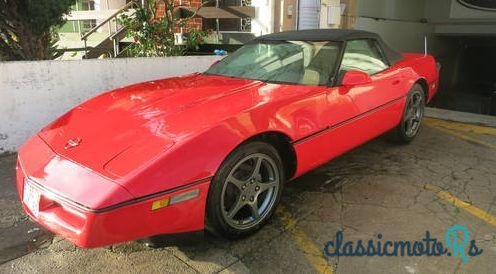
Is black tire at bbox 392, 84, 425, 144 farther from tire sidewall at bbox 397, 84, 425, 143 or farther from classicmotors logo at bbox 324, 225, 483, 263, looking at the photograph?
classicmotors logo at bbox 324, 225, 483, 263

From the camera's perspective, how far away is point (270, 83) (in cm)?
360

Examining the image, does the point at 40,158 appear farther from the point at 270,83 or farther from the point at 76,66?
the point at 76,66

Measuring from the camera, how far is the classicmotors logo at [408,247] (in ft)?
9.34

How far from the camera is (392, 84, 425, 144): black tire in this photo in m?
4.74

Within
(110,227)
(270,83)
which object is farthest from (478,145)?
(110,227)

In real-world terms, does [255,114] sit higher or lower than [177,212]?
higher

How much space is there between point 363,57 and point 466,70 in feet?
40.2

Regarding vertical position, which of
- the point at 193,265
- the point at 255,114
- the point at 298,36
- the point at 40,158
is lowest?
the point at 193,265

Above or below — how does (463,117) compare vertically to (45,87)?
below

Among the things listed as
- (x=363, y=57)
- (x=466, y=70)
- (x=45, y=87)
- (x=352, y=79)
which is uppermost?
(x=363, y=57)

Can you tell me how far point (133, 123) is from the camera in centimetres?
284

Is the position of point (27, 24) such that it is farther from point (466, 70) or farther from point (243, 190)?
point (466, 70)

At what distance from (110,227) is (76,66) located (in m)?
3.19

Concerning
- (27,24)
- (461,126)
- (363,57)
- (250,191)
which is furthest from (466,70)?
(250,191)
